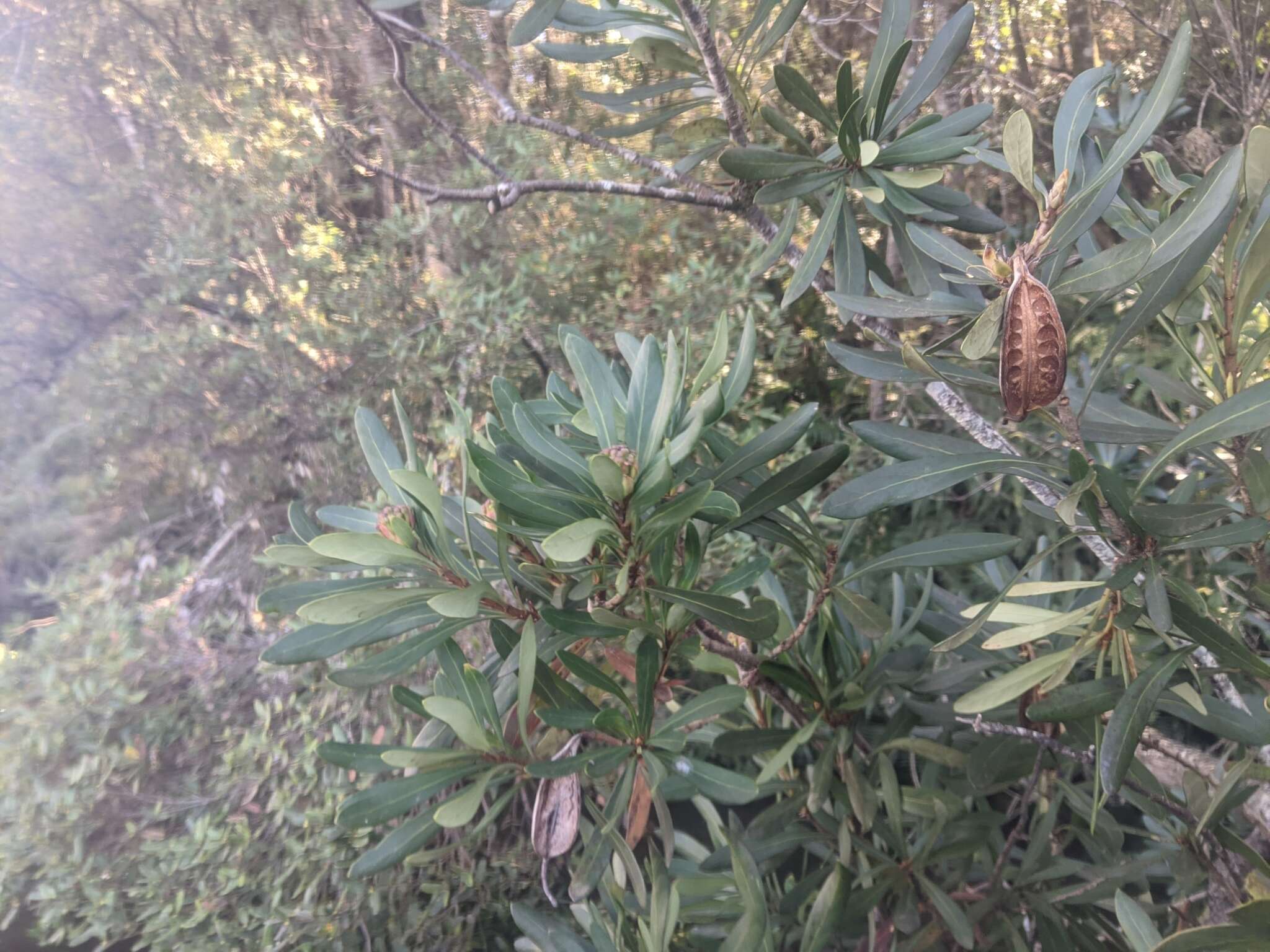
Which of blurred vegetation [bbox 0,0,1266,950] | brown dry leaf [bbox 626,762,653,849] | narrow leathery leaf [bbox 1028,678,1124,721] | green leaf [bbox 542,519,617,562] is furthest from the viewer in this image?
blurred vegetation [bbox 0,0,1266,950]

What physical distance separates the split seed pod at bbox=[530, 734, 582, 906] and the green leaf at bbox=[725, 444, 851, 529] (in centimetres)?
21

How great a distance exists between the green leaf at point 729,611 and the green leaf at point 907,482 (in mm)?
71

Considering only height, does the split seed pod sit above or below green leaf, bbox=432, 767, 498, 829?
below

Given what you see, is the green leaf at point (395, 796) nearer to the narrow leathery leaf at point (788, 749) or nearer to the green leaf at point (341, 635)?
the green leaf at point (341, 635)

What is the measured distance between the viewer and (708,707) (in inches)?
19.3

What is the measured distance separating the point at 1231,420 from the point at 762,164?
0.32m

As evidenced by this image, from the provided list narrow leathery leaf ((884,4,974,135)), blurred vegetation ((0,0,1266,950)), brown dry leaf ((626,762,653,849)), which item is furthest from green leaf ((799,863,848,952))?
blurred vegetation ((0,0,1266,950))

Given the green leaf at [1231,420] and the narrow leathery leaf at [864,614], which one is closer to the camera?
the green leaf at [1231,420]

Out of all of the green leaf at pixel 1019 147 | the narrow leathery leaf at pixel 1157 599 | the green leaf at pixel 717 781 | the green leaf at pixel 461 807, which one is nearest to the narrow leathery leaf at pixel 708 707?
the green leaf at pixel 717 781

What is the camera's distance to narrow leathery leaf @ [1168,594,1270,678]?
0.40 m

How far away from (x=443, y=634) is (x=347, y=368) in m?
1.25

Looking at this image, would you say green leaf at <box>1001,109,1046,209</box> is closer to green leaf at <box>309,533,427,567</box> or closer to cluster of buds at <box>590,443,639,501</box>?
cluster of buds at <box>590,443,639,501</box>

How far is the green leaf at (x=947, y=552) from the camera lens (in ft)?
1.43

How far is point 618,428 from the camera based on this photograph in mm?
454
